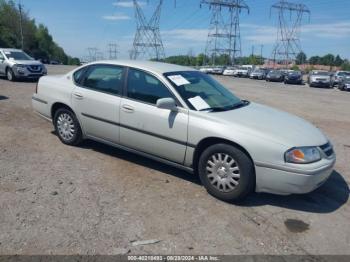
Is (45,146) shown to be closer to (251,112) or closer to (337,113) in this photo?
(251,112)

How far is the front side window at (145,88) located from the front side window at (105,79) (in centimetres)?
20

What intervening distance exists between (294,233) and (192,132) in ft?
5.41

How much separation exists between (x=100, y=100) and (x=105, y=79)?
358 mm

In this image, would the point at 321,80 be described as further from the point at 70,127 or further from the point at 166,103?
the point at 166,103

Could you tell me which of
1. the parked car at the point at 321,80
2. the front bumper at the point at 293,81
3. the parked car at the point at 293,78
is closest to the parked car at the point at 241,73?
the parked car at the point at 293,78

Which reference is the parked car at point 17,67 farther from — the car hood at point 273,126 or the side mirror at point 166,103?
the car hood at point 273,126

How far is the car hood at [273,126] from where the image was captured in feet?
13.8

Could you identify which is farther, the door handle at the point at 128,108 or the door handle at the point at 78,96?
the door handle at the point at 78,96

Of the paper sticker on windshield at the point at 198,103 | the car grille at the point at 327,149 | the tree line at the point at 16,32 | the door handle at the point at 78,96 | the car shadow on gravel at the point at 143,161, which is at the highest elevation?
the tree line at the point at 16,32

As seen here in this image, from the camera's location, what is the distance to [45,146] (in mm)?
6152

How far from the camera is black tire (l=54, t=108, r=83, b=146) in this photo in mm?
5895

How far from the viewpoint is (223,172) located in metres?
4.34

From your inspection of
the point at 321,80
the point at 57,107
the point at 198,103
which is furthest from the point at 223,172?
the point at 321,80

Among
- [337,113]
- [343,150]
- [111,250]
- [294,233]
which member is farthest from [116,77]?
[337,113]
